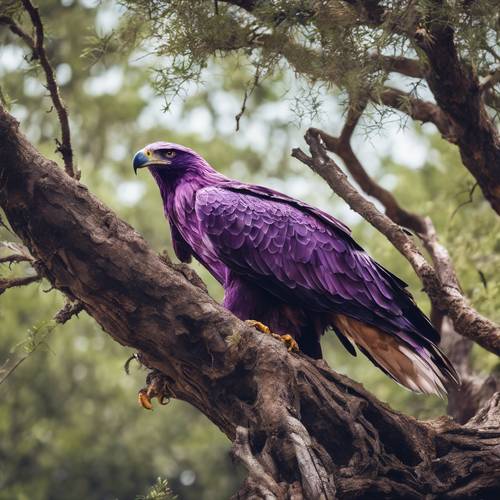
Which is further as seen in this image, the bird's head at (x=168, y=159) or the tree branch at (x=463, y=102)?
the bird's head at (x=168, y=159)

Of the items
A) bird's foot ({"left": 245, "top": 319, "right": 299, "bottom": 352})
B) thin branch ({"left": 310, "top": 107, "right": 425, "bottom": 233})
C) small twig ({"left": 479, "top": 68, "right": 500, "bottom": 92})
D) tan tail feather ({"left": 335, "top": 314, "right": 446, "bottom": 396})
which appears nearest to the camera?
bird's foot ({"left": 245, "top": 319, "right": 299, "bottom": 352})

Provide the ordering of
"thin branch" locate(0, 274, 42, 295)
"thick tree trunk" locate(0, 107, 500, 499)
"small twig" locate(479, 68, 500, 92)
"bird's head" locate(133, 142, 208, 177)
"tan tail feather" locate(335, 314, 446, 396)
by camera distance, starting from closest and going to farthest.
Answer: "thick tree trunk" locate(0, 107, 500, 499)
"thin branch" locate(0, 274, 42, 295)
"tan tail feather" locate(335, 314, 446, 396)
"small twig" locate(479, 68, 500, 92)
"bird's head" locate(133, 142, 208, 177)

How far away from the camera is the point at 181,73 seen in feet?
19.5

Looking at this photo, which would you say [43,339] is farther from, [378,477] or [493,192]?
[493,192]

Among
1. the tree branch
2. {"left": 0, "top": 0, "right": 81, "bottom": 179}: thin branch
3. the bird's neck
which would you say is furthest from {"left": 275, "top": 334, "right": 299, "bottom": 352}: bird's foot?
the tree branch

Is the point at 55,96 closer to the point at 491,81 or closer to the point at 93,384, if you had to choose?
the point at 491,81

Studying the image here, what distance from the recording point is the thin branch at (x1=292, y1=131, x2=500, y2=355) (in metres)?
5.88

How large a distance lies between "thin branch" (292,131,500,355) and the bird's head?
79 centimetres

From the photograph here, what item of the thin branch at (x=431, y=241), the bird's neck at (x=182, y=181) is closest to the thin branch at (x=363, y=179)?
the thin branch at (x=431, y=241)

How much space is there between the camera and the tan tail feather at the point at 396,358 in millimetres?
5629

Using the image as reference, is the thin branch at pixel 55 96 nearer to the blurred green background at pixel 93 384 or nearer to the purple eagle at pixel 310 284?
the purple eagle at pixel 310 284

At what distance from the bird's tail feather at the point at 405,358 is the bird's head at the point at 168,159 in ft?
5.14

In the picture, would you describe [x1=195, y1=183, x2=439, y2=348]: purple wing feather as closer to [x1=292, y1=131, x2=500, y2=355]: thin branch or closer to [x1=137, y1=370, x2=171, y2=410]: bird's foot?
[x1=292, y1=131, x2=500, y2=355]: thin branch

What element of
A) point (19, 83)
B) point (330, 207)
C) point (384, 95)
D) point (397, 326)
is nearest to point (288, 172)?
point (330, 207)
